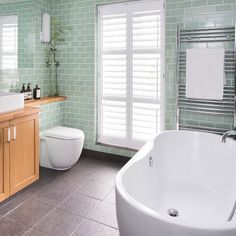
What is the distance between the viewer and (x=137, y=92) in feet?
11.1

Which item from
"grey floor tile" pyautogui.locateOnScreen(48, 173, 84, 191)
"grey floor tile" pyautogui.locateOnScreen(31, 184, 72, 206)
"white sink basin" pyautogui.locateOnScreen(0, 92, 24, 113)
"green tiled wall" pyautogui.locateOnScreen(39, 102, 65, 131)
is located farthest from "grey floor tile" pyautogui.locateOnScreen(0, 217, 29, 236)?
"green tiled wall" pyautogui.locateOnScreen(39, 102, 65, 131)

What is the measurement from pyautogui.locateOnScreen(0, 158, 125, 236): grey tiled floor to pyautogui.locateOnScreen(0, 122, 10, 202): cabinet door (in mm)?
171

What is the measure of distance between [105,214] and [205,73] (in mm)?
1845

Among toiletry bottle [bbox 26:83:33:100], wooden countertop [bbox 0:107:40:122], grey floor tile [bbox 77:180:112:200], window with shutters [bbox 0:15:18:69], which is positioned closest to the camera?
wooden countertop [bbox 0:107:40:122]

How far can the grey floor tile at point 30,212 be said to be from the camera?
2.20 m

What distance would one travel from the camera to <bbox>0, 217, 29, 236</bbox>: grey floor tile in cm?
202

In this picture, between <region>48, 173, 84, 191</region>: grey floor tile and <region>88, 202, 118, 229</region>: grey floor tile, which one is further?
<region>48, 173, 84, 191</region>: grey floor tile

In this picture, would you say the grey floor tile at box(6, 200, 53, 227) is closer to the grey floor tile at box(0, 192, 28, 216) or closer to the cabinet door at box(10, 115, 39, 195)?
the grey floor tile at box(0, 192, 28, 216)

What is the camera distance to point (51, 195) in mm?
2635

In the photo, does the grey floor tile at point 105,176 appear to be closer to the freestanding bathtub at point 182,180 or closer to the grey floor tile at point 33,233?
the freestanding bathtub at point 182,180

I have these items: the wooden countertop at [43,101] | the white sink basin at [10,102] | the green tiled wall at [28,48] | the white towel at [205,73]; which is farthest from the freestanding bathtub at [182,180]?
the green tiled wall at [28,48]

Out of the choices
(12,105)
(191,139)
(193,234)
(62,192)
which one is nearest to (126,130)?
(191,139)

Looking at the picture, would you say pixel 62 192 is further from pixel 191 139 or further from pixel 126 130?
pixel 191 139

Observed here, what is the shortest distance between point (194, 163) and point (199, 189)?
284mm
